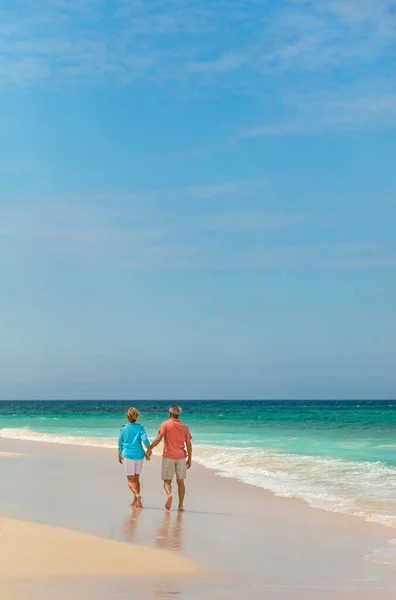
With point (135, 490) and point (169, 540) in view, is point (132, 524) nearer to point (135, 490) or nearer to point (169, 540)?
point (169, 540)

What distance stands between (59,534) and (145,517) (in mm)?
1759

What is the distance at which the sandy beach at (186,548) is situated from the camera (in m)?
6.52

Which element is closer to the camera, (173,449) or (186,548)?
(186,548)

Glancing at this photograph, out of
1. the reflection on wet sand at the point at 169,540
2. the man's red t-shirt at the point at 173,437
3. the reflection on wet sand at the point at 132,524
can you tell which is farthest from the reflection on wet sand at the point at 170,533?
the man's red t-shirt at the point at 173,437

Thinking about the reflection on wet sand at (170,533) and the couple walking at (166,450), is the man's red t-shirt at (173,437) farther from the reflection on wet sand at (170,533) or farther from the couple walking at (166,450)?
the reflection on wet sand at (170,533)

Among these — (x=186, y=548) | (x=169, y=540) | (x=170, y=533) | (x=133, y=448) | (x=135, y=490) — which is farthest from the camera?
(x=133, y=448)

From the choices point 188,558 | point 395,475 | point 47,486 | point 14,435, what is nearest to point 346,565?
point 188,558

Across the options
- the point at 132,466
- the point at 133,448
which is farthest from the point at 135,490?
the point at 133,448

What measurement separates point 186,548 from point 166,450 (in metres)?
3.00

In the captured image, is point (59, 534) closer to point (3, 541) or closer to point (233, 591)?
point (3, 541)

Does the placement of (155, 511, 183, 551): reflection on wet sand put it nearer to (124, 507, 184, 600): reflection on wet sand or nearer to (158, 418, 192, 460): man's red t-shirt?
(124, 507, 184, 600): reflection on wet sand

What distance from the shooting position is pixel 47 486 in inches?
535

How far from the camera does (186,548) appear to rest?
26.8 ft

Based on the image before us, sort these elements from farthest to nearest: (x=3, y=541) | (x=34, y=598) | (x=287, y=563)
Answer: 1. (x=3, y=541)
2. (x=287, y=563)
3. (x=34, y=598)
